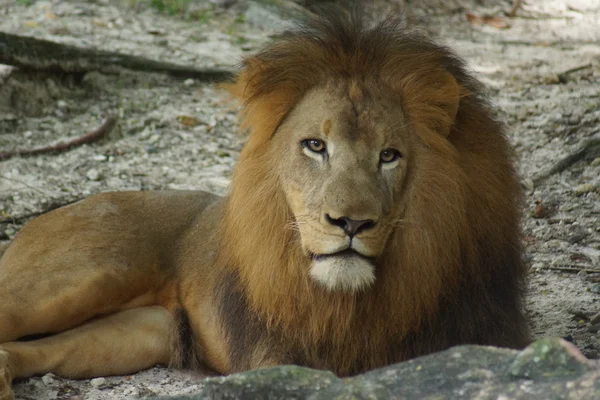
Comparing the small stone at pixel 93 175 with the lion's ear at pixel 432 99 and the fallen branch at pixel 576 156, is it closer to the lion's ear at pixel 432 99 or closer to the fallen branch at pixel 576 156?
the fallen branch at pixel 576 156

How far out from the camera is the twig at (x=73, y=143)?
6.26 meters

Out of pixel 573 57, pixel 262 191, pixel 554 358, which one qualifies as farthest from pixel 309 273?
pixel 573 57

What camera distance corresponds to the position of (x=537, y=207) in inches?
211

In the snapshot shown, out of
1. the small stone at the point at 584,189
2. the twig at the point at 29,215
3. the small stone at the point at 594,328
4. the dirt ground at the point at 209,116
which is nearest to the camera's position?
the small stone at the point at 594,328

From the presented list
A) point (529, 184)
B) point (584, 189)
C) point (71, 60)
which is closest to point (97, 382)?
point (529, 184)

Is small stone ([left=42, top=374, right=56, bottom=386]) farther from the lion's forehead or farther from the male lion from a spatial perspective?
the lion's forehead

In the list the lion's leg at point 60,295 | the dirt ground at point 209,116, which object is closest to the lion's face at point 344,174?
the dirt ground at point 209,116

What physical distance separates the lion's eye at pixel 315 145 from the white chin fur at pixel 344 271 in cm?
39

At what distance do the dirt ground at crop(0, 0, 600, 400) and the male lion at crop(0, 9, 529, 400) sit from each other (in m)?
0.35

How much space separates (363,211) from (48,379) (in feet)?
5.70

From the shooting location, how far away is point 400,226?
3.20 metres

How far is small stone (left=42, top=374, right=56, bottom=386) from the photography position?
3.90m

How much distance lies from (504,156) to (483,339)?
664 millimetres

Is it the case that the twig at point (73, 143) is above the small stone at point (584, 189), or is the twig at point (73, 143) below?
below
